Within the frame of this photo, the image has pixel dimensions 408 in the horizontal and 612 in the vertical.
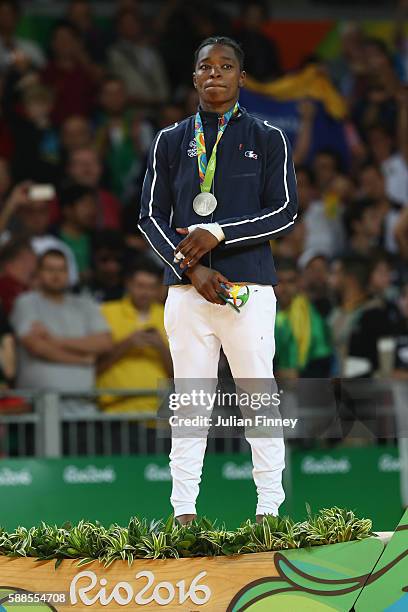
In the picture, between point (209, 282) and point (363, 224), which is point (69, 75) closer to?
point (363, 224)

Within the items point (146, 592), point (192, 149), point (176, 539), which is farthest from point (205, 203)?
point (146, 592)

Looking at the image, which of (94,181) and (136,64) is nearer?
(94,181)

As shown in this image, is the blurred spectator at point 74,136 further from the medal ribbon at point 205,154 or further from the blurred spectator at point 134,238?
the medal ribbon at point 205,154

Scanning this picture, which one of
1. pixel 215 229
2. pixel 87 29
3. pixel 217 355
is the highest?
pixel 87 29

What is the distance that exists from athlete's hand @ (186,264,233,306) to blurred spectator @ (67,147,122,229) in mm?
6191

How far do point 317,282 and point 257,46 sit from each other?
11.7ft

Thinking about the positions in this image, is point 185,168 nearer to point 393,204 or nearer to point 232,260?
point 232,260

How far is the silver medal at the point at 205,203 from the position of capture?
19.4 ft

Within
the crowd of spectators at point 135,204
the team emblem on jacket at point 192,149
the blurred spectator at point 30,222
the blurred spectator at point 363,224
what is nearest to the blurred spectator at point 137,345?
the crowd of spectators at point 135,204

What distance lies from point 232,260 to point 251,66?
26.5 feet

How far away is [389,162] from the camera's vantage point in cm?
1344

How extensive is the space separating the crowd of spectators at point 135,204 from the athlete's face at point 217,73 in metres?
4.53

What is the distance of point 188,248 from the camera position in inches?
230

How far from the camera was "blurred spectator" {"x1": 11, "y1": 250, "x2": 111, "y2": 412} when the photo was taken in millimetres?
10289
